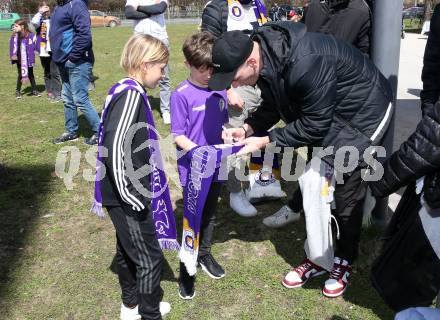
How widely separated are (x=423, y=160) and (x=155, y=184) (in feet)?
4.87

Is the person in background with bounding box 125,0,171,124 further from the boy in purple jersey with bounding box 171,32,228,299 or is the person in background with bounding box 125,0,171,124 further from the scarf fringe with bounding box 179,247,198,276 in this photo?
the scarf fringe with bounding box 179,247,198,276

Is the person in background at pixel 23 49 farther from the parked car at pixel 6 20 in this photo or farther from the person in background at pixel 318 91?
the parked car at pixel 6 20

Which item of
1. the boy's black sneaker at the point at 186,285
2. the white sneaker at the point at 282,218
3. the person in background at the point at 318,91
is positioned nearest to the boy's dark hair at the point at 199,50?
the person in background at the point at 318,91

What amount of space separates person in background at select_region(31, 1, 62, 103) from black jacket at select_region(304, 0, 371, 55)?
619cm

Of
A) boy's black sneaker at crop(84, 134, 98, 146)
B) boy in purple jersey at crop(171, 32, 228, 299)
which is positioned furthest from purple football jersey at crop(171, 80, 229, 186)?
boy's black sneaker at crop(84, 134, 98, 146)

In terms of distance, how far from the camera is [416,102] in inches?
309

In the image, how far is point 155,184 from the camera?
2793mm

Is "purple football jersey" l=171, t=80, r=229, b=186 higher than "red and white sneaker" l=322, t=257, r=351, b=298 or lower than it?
higher

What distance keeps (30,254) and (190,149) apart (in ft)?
5.85

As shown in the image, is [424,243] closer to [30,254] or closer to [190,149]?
[190,149]

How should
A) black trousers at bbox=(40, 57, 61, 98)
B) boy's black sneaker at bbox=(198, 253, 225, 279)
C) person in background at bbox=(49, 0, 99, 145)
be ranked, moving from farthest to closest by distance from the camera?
black trousers at bbox=(40, 57, 61, 98) → person in background at bbox=(49, 0, 99, 145) → boy's black sneaker at bbox=(198, 253, 225, 279)

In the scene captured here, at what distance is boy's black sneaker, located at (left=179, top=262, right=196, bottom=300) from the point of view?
313 cm

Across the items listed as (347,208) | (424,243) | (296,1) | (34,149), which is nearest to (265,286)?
(347,208)

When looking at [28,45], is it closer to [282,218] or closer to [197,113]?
[282,218]
